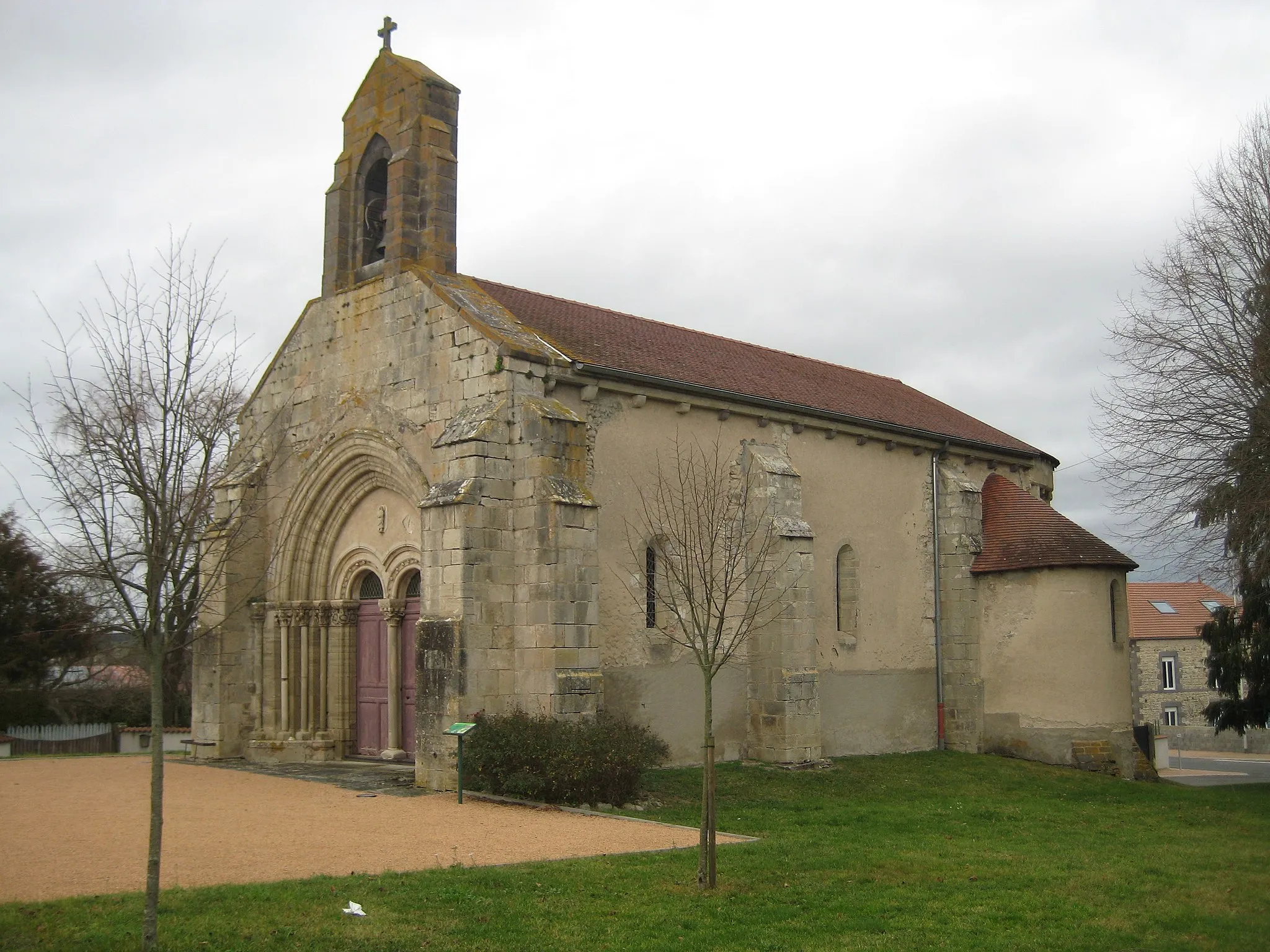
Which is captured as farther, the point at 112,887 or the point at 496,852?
the point at 496,852

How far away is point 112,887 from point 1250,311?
1560 cm

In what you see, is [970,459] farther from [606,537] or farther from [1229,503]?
[606,537]

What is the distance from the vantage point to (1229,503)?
16484mm

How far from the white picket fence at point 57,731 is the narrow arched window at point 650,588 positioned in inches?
672

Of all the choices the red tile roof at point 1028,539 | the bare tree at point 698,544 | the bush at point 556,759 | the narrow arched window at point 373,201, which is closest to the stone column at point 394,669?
the bare tree at point 698,544

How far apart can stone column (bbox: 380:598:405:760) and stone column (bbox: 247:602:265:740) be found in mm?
2667

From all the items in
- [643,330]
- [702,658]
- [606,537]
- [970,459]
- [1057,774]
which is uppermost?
[643,330]

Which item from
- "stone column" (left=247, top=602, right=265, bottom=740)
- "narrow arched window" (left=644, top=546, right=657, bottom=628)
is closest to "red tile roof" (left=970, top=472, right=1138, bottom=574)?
"narrow arched window" (left=644, top=546, right=657, bottom=628)

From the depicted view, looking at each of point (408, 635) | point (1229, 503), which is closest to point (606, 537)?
point (408, 635)

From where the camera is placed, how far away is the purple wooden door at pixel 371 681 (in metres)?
19.8

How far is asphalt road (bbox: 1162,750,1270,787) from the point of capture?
89.8 feet

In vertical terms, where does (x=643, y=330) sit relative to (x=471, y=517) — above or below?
above

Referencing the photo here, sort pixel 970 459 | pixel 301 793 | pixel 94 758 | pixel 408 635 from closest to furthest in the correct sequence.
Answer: pixel 301 793 < pixel 408 635 < pixel 94 758 < pixel 970 459

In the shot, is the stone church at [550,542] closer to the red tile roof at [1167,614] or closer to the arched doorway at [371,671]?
the arched doorway at [371,671]
